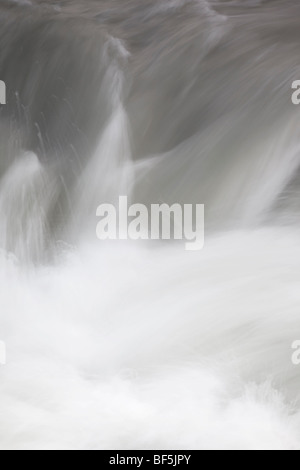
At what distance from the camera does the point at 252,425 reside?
5.93ft

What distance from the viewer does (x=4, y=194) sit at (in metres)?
3.06

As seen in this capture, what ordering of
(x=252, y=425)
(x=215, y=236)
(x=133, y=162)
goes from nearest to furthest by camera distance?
(x=252, y=425) → (x=215, y=236) → (x=133, y=162)

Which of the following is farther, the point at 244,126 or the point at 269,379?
the point at 244,126

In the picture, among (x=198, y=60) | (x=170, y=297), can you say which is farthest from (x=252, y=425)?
(x=198, y=60)

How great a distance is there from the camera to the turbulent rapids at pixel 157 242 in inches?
75.4

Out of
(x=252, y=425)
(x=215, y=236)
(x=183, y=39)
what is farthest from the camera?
(x=183, y=39)

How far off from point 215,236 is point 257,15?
141 cm

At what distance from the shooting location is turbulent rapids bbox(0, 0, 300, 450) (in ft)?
6.28

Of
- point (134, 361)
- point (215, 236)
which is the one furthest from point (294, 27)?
point (134, 361)

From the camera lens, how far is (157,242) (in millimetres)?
A: 2646

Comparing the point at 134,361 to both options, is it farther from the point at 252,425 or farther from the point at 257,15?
the point at 257,15
